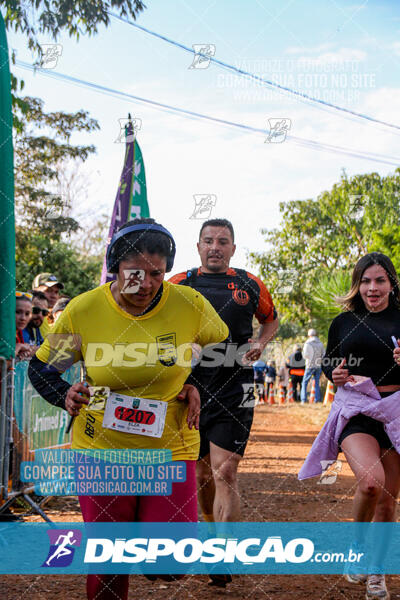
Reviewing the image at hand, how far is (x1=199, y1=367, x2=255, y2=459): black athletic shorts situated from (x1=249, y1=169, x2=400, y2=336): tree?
22803 mm

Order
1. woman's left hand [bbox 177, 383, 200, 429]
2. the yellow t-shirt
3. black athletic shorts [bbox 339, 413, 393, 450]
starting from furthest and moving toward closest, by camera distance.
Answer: black athletic shorts [bbox 339, 413, 393, 450]
woman's left hand [bbox 177, 383, 200, 429]
the yellow t-shirt

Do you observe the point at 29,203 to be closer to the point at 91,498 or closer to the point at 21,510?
the point at 21,510

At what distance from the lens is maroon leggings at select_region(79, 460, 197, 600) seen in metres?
2.82

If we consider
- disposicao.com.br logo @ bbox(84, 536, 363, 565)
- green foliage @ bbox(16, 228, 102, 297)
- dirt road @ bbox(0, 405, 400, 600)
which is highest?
green foliage @ bbox(16, 228, 102, 297)

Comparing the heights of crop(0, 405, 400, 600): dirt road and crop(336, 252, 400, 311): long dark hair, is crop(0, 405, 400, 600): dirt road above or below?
below

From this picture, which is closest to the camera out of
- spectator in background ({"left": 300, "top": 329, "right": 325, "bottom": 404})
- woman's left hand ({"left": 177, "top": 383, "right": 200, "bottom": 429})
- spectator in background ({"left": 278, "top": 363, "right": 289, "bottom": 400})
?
woman's left hand ({"left": 177, "top": 383, "right": 200, "bottom": 429})

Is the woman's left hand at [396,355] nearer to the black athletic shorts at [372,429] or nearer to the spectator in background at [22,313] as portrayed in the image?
the black athletic shorts at [372,429]

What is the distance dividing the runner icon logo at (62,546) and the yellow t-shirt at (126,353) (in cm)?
213

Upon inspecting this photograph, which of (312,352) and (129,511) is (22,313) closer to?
(129,511)

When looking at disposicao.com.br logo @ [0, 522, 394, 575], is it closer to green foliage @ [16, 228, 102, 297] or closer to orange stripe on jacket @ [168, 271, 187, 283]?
orange stripe on jacket @ [168, 271, 187, 283]

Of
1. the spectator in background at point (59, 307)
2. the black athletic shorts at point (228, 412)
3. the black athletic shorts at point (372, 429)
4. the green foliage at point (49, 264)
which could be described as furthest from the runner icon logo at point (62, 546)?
the green foliage at point (49, 264)

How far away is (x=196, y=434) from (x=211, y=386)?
4.76ft

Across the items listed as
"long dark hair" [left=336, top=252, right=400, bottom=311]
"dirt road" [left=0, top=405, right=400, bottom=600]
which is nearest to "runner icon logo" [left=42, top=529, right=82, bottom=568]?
"dirt road" [left=0, top=405, right=400, bottom=600]

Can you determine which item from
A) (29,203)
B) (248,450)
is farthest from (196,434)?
(29,203)
